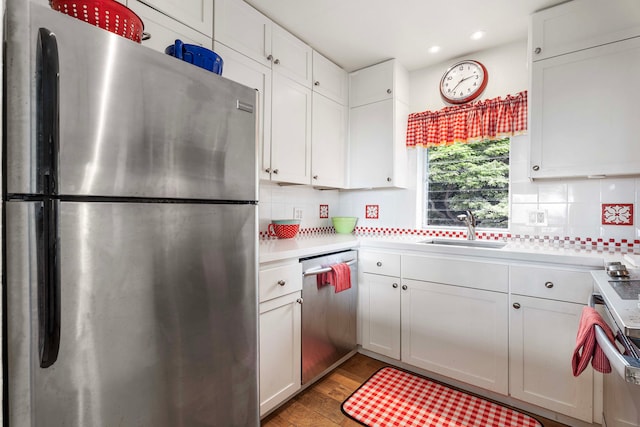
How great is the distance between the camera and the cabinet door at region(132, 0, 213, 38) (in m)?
1.46

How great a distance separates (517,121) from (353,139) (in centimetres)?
124

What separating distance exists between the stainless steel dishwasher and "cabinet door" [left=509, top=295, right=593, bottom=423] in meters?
1.01

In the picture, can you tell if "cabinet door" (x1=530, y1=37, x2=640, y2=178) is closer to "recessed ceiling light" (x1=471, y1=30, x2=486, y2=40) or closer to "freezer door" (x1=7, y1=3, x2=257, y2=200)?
"recessed ceiling light" (x1=471, y1=30, x2=486, y2=40)

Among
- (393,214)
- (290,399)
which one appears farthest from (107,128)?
(393,214)

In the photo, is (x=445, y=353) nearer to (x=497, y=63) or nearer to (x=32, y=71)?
(x=497, y=63)

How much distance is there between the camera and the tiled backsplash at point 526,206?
1880 millimetres

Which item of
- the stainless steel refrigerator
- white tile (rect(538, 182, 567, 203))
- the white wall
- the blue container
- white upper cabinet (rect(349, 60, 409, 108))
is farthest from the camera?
white upper cabinet (rect(349, 60, 409, 108))

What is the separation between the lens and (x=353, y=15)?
1.98 metres

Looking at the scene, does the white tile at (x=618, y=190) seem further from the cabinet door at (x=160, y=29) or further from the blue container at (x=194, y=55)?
the cabinet door at (x=160, y=29)

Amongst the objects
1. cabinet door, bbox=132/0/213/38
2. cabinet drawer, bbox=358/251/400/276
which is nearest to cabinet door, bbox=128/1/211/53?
cabinet door, bbox=132/0/213/38

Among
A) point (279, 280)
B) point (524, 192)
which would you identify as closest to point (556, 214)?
point (524, 192)

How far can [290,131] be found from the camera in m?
2.19

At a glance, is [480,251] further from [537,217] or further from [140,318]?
[140,318]

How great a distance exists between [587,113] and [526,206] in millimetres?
673
